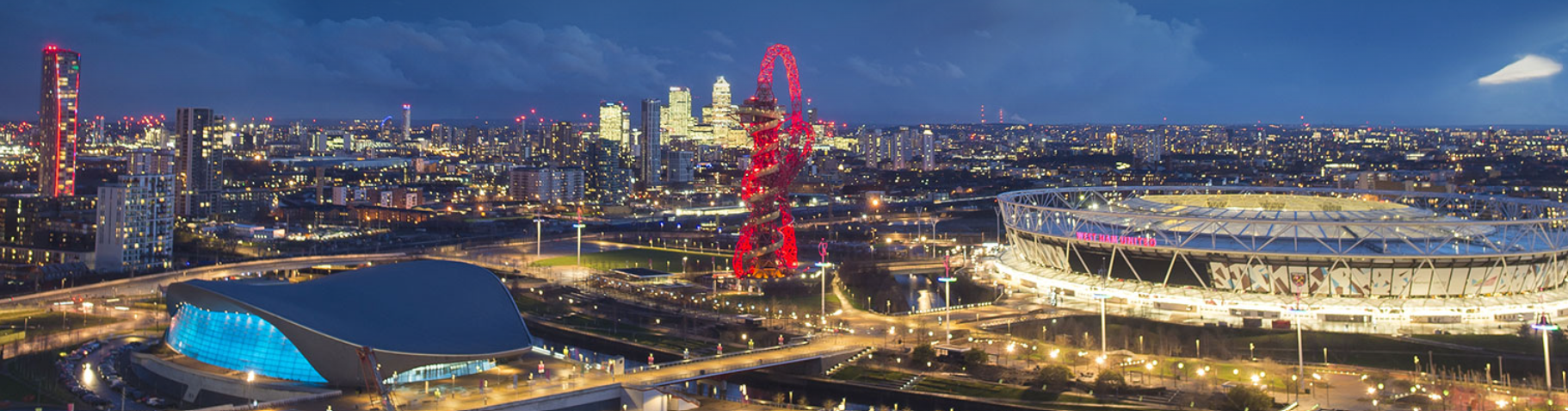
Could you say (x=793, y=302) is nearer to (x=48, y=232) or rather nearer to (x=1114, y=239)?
(x=1114, y=239)

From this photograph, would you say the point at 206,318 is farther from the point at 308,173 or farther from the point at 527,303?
the point at 308,173

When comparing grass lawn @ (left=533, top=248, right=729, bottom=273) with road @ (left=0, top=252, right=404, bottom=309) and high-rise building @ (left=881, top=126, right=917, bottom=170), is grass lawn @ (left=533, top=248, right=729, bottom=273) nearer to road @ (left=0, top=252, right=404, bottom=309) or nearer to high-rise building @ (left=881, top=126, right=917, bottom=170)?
road @ (left=0, top=252, right=404, bottom=309)

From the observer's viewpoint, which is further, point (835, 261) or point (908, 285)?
point (835, 261)

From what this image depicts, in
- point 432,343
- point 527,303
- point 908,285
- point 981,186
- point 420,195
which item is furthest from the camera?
point 981,186

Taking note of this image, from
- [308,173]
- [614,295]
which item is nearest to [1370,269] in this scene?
[614,295]

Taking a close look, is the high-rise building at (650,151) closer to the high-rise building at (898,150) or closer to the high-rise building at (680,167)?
Result: the high-rise building at (680,167)

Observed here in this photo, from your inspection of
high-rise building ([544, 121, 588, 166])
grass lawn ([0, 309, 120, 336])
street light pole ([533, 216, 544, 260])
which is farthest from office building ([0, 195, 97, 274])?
high-rise building ([544, 121, 588, 166])

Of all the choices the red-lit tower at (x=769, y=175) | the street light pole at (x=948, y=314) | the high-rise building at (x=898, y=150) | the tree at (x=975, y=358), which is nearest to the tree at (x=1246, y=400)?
the tree at (x=975, y=358)

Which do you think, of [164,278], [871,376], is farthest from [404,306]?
[164,278]
